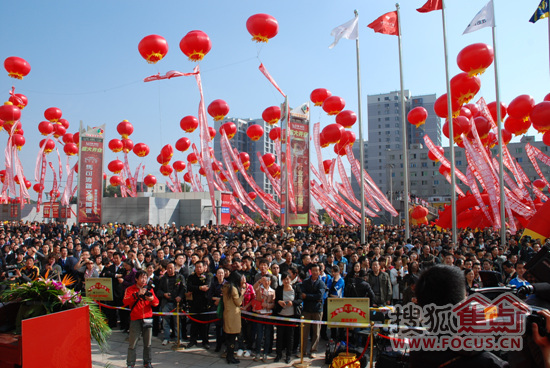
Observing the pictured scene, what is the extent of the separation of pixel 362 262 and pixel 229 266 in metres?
2.70

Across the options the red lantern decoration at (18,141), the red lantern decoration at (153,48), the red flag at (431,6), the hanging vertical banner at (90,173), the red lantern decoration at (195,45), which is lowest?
the hanging vertical banner at (90,173)

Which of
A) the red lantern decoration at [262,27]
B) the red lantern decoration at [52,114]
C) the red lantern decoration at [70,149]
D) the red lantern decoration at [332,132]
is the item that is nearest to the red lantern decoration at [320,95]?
the red lantern decoration at [332,132]

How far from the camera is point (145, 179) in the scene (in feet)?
134

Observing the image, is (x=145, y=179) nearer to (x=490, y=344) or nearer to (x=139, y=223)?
(x=139, y=223)

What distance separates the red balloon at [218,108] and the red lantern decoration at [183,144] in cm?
1190

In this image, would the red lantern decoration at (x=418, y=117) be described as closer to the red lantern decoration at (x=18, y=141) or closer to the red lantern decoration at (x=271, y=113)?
the red lantern decoration at (x=271, y=113)

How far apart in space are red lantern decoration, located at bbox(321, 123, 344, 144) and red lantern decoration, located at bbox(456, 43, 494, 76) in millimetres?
7785

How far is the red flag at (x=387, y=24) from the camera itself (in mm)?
16344

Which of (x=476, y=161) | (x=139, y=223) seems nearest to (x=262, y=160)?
(x=139, y=223)

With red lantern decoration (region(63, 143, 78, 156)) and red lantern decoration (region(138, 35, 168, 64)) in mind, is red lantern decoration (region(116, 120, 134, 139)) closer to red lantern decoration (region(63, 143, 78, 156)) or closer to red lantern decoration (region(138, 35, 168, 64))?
red lantern decoration (region(63, 143, 78, 156))

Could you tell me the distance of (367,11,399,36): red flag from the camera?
16344 millimetres

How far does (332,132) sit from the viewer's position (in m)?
22.3

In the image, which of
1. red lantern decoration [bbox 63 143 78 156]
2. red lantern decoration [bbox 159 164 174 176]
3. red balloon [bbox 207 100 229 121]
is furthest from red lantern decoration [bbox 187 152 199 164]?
red balloon [bbox 207 100 229 121]

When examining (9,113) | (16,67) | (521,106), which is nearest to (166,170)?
(9,113)
